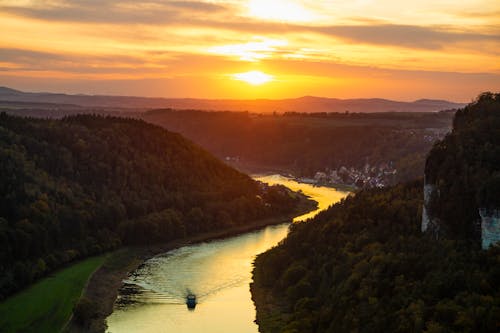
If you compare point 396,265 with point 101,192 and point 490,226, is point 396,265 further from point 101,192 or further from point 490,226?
point 101,192

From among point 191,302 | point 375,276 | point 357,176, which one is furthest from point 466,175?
point 357,176

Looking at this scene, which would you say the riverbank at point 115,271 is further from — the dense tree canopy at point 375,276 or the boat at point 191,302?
the dense tree canopy at point 375,276

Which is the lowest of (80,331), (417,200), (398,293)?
(80,331)

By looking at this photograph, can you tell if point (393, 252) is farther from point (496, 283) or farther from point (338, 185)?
point (338, 185)

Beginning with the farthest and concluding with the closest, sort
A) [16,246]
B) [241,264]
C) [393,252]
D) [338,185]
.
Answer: [338,185]
[241,264]
[16,246]
[393,252]

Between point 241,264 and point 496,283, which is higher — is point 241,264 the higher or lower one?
the lower one

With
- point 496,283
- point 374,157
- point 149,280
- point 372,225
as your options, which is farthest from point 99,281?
point 374,157

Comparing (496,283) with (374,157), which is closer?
(496,283)
